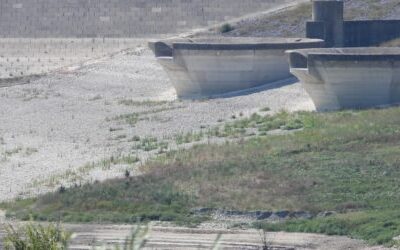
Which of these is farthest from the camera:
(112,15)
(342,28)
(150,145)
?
(112,15)

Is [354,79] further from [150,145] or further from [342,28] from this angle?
[342,28]

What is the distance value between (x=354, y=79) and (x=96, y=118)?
7178 millimetres

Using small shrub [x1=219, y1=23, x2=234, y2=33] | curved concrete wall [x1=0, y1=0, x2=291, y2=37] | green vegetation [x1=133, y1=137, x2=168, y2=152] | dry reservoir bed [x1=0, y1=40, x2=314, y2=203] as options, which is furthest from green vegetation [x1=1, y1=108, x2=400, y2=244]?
curved concrete wall [x1=0, y1=0, x2=291, y2=37]

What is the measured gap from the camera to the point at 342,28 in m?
41.9

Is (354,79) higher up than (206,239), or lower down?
higher up

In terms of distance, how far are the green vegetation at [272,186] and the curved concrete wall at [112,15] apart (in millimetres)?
27194

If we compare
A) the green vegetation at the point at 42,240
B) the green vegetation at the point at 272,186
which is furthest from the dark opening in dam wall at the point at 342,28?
the green vegetation at the point at 42,240

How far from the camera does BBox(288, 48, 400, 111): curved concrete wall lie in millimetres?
33719

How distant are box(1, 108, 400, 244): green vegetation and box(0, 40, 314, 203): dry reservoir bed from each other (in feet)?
5.29

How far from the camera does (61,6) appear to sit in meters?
60.1

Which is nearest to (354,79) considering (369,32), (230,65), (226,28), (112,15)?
(230,65)

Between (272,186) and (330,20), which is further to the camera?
(330,20)

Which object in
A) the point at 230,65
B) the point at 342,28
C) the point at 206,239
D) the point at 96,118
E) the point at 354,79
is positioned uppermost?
the point at 342,28

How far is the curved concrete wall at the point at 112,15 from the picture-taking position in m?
56.5
